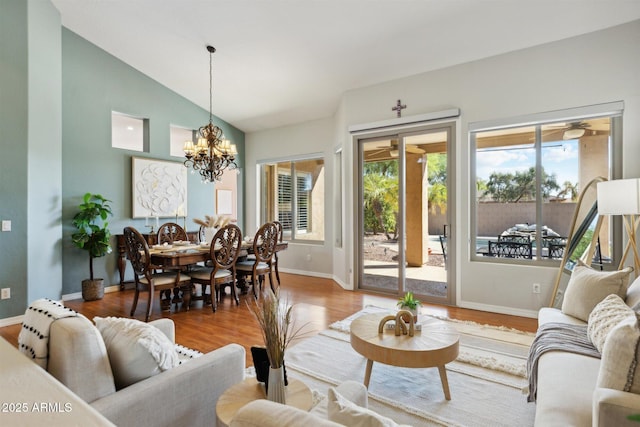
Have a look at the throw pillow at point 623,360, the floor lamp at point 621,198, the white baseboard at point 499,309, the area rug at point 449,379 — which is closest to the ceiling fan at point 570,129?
the floor lamp at point 621,198

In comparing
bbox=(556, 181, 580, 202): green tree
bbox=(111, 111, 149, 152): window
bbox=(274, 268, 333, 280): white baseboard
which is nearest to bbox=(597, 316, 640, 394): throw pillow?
bbox=(556, 181, 580, 202): green tree

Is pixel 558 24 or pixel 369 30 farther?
pixel 369 30

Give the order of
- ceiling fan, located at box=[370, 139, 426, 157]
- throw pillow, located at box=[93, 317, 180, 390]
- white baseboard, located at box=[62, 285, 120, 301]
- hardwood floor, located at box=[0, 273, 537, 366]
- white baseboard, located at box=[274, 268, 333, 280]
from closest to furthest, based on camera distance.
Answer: throw pillow, located at box=[93, 317, 180, 390]
hardwood floor, located at box=[0, 273, 537, 366]
white baseboard, located at box=[62, 285, 120, 301]
ceiling fan, located at box=[370, 139, 426, 157]
white baseboard, located at box=[274, 268, 333, 280]

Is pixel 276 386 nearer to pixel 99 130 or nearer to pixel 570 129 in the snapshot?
pixel 570 129

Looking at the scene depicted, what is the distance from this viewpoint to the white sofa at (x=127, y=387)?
1190mm

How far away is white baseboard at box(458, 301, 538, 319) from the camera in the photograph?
3.87 metres

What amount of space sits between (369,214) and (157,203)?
3.68 metres

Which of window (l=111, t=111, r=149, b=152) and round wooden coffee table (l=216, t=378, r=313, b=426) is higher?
window (l=111, t=111, r=149, b=152)

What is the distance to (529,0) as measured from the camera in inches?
125

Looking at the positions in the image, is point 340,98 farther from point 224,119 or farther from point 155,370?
point 155,370

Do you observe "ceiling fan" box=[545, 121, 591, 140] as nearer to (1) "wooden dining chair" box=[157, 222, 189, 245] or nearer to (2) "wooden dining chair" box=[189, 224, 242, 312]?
(2) "wooden dining chair" box=[189, 224, 242, 312]

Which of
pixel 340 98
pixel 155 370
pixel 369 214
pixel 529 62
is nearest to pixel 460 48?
pixel 529 62

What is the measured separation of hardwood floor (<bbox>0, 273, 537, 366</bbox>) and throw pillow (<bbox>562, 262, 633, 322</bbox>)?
114 cm

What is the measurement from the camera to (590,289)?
239 cm
